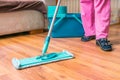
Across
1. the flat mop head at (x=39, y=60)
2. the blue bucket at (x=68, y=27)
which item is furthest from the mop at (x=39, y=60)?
the blue bucket at (x=68, y=27)

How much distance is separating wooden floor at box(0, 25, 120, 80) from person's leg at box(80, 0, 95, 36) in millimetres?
133

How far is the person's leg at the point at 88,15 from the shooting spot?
1.88 m

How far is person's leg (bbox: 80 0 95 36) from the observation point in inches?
74.1

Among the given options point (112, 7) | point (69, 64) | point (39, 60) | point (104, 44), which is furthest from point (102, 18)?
point (112, 7)

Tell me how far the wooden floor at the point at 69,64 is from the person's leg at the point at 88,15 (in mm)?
133

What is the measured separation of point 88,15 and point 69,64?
77 cm

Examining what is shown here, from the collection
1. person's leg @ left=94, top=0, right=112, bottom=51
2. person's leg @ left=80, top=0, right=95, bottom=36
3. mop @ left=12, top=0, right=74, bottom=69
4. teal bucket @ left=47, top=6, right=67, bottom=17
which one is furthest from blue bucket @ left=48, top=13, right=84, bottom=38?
mop @ left=12, top=0, right=74, bottom=69

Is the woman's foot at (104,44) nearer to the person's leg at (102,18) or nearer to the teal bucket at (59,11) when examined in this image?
the person's leg at (102,18)

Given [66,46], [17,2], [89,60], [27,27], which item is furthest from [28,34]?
[89,60]

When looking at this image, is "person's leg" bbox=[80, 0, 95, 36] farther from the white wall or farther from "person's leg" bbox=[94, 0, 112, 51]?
the white wall

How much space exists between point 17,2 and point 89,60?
119cm

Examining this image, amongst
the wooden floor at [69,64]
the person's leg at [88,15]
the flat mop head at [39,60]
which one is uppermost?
the person's leg at [88,15]

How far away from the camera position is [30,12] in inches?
91.5

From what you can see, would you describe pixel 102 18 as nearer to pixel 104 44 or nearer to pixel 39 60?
pixel 104 44
